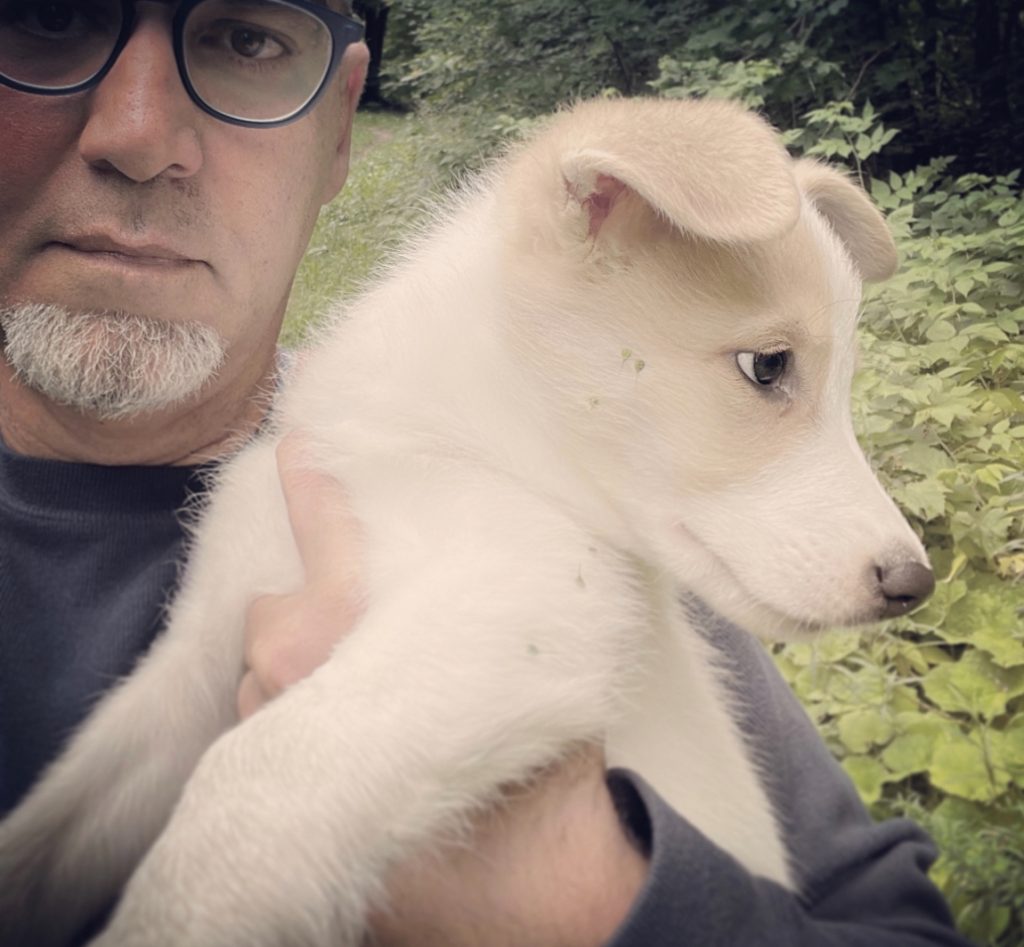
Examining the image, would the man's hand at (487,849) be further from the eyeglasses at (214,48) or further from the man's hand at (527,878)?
the eyeglasses at (214,48)

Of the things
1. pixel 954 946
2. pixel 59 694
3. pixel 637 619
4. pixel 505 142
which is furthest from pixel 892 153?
pixel 59 694

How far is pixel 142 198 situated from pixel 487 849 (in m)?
0.80

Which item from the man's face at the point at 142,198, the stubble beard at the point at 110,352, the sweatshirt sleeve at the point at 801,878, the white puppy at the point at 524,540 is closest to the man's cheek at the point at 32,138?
the man's face at the point at 142,198

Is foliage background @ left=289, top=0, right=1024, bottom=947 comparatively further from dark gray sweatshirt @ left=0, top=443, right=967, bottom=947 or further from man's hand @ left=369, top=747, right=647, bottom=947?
man's hand @ left=369, top=747, right=647, bottom=947

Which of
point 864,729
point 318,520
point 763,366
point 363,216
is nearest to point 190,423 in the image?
point 318,520

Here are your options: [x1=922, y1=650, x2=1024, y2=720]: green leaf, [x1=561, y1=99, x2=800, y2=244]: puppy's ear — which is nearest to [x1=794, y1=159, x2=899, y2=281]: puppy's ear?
[x1=561, y1=99, x2=800, y2=244]: puppy's ear

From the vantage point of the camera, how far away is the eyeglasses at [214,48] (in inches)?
33.2

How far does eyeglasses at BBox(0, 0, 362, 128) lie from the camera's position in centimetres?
84

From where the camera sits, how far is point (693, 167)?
45.3 inches

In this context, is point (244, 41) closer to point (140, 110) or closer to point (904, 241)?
point (140, 110)

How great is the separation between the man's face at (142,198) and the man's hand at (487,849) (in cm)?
35

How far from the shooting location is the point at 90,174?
35.3 inches

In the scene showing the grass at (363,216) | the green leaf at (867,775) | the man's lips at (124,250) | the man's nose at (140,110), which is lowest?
the green leaf at (867,775)

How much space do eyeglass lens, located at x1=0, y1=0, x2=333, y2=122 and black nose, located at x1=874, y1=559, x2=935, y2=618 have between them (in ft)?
3.11
